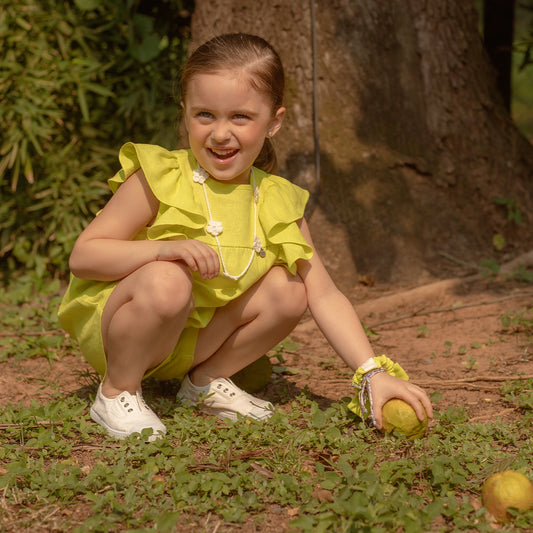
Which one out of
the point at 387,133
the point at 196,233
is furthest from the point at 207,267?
the point at 387,133

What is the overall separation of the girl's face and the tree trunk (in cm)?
151

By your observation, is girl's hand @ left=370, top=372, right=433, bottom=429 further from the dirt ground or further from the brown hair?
the brown hair

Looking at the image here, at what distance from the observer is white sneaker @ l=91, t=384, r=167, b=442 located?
2.36 meters

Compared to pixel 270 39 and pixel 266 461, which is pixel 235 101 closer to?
pixel 266 461

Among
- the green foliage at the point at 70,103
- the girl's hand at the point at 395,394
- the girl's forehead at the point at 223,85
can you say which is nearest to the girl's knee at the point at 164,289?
the girl's forehead at the point at 223,85

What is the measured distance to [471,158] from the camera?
4.23 m

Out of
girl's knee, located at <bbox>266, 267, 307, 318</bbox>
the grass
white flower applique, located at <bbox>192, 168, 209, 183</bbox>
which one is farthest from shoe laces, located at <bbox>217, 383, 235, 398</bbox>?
white flower applique, located at <bbox>192, 168, 209, 183</bbox>

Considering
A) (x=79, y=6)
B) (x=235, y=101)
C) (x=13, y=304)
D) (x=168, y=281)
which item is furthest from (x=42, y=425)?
(x=79, y=6)

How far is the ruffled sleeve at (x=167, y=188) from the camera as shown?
2.39 metres

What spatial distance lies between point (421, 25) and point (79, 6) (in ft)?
6.14

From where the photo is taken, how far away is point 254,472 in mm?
2113

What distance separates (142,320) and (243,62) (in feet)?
2.86

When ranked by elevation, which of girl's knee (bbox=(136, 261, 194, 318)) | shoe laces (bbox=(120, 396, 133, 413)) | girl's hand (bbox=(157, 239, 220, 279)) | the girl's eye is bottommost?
A: shoe laces (bbox=(120, 396, 133, 413))

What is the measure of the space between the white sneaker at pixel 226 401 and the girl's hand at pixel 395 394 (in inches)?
16.1
